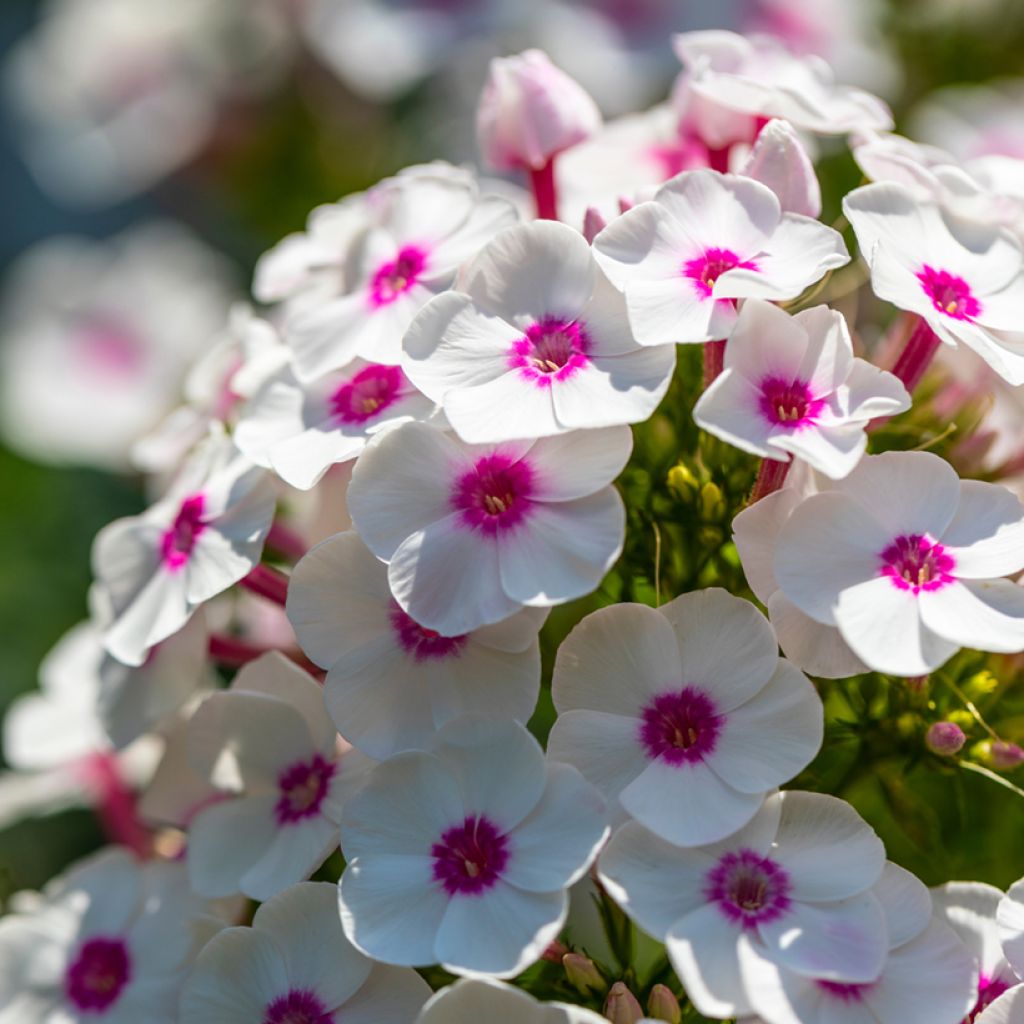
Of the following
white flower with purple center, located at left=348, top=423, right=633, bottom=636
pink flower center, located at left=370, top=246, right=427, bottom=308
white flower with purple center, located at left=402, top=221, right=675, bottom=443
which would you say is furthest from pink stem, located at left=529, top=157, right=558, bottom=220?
white flower with purple center, located at left=348, top=423, right=633, bottom=636

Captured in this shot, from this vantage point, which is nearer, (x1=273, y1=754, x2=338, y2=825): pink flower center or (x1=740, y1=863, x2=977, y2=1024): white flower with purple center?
(x1=740, y1=863, x2=977, y2=1024): white flower with purple center

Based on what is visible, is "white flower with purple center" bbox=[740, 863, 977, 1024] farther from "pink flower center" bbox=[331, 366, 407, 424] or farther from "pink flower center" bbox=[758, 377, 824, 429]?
"pink flower center" bbox=[331, 366, 407, 424]

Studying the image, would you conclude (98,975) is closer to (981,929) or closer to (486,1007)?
(486,1007)

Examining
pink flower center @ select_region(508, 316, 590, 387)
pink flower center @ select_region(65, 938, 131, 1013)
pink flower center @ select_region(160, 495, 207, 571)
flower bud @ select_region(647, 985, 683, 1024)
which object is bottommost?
pink flower center @ select_region(65, 938, 131, 1013)

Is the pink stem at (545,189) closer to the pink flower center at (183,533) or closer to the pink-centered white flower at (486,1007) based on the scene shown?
the pink flower center at (183,533)

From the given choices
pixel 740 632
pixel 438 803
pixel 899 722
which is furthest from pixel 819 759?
pixel 438 803

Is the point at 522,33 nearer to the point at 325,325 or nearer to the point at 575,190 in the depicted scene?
the point at 575,190

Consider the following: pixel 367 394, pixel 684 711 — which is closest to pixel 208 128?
pixel 367 394
